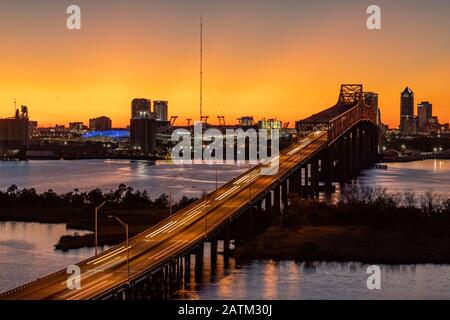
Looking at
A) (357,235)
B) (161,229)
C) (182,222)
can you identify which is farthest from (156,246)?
(357,235)

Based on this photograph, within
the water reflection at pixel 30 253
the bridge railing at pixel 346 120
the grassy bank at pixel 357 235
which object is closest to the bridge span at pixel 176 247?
the grassy bank at pixel 357 235

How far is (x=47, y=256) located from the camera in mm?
63969

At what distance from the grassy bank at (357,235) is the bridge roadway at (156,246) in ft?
10.4

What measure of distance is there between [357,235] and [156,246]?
21293 millimetres

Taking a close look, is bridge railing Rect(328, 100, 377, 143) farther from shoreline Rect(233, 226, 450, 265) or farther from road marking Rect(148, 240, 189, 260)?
road marking Rect(148, 240, 189, 260)

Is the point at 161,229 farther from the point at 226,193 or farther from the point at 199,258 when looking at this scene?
the point at 226,193

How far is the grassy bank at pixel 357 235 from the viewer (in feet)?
208

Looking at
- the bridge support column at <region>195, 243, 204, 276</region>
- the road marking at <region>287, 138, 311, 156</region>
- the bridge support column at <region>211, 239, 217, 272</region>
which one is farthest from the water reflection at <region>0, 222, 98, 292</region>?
the road marking at <region>287, 138, 311, 156</region>

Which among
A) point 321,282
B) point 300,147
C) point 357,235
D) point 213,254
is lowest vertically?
point 321,282

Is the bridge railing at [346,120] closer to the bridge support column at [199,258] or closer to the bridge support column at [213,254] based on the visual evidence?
the bridge support column at [213,254]

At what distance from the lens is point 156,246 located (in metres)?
55.1

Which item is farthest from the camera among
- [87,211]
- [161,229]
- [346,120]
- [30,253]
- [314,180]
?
[346,120]

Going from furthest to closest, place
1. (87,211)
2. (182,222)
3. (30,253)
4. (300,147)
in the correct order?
(300,147)
(87,211)
(30,253)
(182,222)

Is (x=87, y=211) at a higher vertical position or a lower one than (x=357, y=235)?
lower
